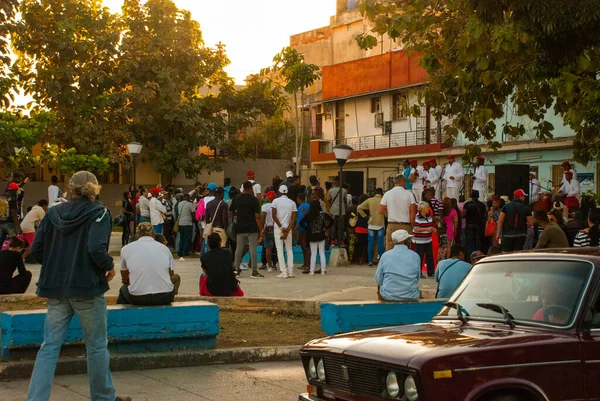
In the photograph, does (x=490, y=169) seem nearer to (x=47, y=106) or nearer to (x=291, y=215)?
(x=291, y=215)

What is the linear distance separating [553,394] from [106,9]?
37750 millimetres

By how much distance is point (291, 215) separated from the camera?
1842 cm

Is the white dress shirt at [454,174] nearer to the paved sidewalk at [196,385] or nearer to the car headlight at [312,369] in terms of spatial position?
the paved sidewalk at [196,385]

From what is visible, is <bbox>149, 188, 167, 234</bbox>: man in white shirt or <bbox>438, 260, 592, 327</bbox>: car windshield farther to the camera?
<bbox>149, 188, 167, 234</bbox>: man in white shirt

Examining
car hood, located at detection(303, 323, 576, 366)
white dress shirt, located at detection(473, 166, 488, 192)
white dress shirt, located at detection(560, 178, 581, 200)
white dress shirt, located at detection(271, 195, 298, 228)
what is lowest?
car hood, located at detection(303, 323, 576, 366)

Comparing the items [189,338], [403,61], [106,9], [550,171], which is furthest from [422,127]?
[189,338]

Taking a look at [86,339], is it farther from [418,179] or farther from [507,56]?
[418,179]

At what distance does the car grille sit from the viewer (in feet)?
19.7

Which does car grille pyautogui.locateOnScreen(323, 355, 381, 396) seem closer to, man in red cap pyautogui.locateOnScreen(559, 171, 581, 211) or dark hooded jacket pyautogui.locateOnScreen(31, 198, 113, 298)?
dark hooded jacket pyautogui.locateOnScreen(31, 198, 113, 298)

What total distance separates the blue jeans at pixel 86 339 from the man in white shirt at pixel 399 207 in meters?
10.5

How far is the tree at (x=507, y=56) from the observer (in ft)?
36.1

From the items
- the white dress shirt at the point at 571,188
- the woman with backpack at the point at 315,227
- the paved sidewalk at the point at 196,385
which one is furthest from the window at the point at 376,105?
the paved sidewalk at the point at 196,385

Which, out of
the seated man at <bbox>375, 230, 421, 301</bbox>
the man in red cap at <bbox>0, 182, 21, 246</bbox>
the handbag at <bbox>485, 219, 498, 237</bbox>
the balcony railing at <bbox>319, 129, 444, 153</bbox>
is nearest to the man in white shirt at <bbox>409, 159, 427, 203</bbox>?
the handbag at <bbox>485, 219, 498, 237</bbox>

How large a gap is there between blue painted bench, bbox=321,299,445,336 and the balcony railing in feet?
85.0
